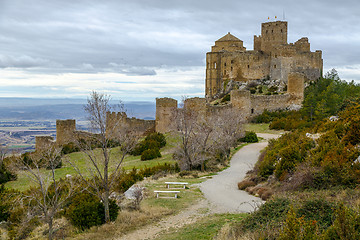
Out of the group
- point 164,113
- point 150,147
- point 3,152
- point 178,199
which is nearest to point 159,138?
point 150,147

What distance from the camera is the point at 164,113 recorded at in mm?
32594

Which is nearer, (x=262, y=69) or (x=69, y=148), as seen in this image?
(x=69, y=148)

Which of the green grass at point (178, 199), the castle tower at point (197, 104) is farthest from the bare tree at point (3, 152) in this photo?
the castle tower at point (197, 104)

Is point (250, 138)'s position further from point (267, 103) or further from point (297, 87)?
point (297, 87)

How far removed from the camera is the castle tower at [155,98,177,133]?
32.2 meters

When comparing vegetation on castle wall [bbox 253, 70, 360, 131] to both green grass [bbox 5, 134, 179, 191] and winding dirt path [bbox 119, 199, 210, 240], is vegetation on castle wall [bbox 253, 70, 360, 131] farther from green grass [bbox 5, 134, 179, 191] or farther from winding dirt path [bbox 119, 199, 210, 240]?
winding dirt path [bbox 119, 199, 210, 240]

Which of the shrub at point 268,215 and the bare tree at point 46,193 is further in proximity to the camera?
the bare tree at point 46,193

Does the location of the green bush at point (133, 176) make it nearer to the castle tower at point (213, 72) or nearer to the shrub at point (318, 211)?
the shrub at point (318, 211)

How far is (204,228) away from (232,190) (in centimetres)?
551

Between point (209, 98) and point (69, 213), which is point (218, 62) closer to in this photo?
point (209, 98)

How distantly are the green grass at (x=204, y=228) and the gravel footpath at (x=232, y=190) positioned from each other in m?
0.68

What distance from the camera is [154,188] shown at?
51.9 ft

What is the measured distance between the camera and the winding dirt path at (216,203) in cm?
1082

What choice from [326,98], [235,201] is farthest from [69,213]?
[326,98]
